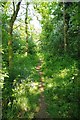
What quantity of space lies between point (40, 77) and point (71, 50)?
5192 mm

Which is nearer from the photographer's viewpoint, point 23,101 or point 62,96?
point 23,101

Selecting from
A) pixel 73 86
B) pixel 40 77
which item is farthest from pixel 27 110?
pixel 40 77

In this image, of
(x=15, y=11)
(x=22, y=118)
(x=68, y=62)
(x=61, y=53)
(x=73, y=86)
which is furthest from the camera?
(x=61, y=53)

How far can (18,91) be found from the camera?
33.0 ft

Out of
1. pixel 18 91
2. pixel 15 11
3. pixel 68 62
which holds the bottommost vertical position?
pixel 18 91

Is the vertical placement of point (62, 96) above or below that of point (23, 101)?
above

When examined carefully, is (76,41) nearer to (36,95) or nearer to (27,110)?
(36,95)

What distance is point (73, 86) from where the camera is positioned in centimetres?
1000

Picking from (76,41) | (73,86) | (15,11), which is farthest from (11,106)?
(76,41)

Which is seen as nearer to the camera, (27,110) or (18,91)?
(27,110)

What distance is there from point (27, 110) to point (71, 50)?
34.5 feet

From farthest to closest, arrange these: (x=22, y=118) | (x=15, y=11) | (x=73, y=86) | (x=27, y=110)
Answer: (x=15, y=11), (x=73, y=86), (x=27, y=110), (x=22, y=118)

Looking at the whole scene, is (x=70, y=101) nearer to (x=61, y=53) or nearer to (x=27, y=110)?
(x=27, y=110)

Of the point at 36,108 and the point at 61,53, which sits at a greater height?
the point at 61,53
